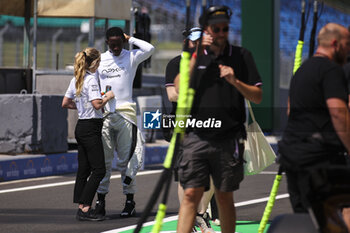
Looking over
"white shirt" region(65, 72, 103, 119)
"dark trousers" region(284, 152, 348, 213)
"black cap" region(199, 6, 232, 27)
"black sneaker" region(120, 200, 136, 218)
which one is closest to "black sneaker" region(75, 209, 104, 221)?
"black sneaker" region(120, 200, 136, 218)

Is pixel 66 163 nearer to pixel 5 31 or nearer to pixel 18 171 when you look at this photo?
pixel 18 171

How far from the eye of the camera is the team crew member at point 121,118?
Result: 9.38 meters

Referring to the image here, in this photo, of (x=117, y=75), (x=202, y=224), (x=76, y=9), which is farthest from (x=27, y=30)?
(x=202, y=224)

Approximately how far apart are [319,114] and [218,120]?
82cm

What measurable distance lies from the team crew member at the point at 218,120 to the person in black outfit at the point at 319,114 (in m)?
0.49

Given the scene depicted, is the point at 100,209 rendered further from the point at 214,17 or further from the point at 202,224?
the point at 214,17

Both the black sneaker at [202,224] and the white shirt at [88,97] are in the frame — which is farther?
the white shirt at [88,97]

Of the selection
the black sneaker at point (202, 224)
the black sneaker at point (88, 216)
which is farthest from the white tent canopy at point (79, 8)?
the black sneaker at point (202, 224)

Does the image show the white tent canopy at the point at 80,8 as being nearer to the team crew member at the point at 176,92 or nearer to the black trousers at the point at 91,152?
the black trousers at the point at 91,152

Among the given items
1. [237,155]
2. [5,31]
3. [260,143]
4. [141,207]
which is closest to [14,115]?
[141,207]

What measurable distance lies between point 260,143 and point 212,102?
7.51ft

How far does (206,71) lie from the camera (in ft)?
20.4

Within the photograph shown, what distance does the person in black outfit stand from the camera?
5.42 meters

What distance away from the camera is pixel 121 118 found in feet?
31.0
